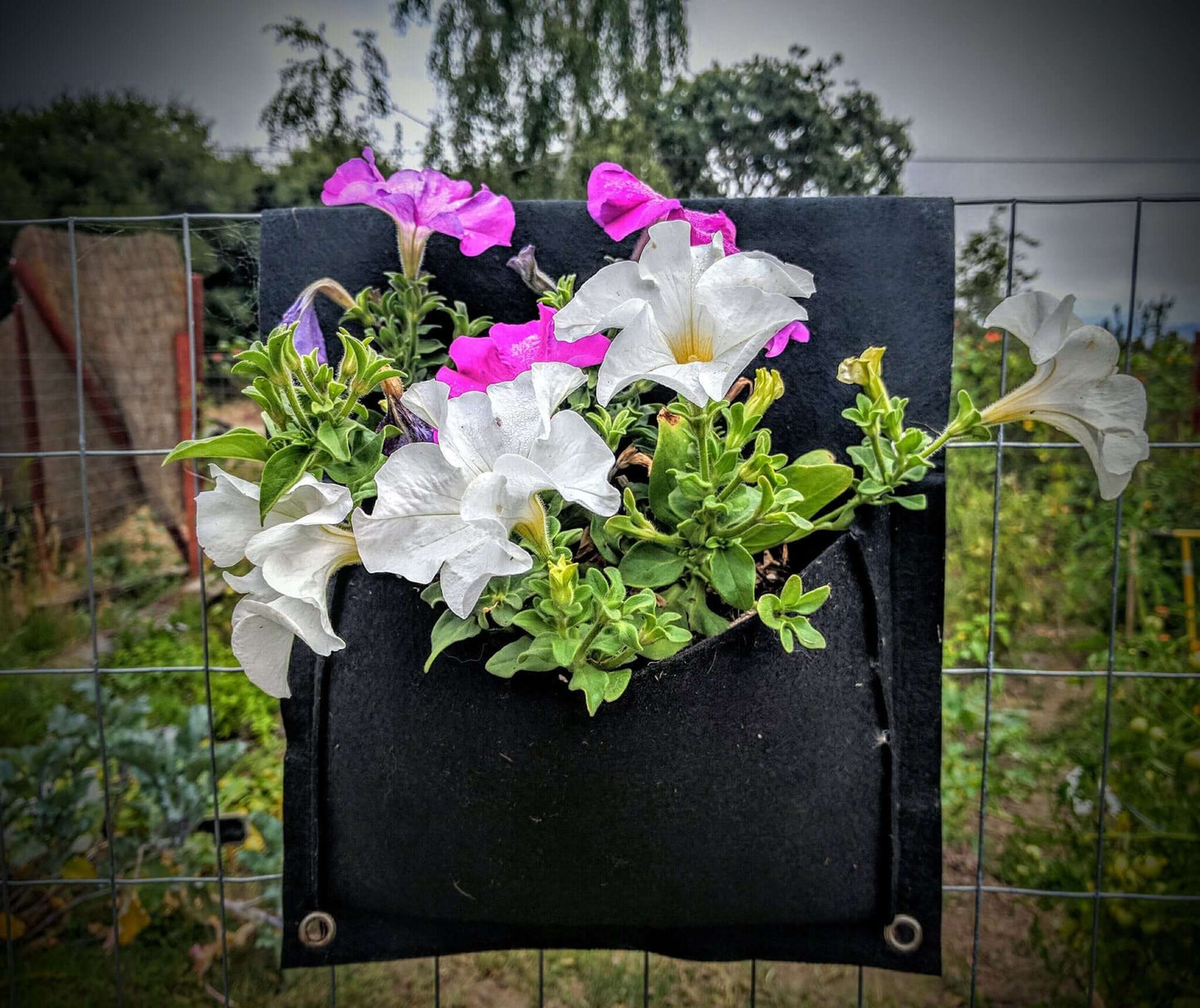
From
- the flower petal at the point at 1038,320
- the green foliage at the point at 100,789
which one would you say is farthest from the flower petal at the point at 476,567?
the green foliage at the point at 100,789

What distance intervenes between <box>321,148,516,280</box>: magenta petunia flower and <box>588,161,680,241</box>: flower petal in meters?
0.08

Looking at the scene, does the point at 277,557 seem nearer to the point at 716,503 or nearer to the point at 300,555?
the point at 300,555

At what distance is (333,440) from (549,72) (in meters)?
3.86

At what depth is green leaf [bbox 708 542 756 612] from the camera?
1.37 feet

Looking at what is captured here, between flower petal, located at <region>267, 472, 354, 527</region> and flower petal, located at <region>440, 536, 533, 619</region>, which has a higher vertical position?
flower petal, located at <region>267, 472, 354, 527</region>

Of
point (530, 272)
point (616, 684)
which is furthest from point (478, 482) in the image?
point (530, 272)

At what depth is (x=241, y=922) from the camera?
144 cm

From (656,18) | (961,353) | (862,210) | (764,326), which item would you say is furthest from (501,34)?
(764,326)

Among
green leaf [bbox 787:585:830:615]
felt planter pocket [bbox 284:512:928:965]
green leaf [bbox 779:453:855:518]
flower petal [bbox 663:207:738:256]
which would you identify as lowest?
felt planter pocket [bbox 284:512:928:965]

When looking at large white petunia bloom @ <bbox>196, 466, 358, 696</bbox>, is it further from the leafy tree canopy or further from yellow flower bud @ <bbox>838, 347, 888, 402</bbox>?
the leafy tree canopy

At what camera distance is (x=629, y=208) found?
49 cm

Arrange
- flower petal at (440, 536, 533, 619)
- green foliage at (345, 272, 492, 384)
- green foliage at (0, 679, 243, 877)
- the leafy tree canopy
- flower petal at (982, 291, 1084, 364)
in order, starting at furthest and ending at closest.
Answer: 1. the leafy tree canopy
2. green foliage at (0, 679, 243, 877)
3. green foliage at (345, 272, 492, 384)
4. flower petal at (982, 291, 1084, 364)
5. flower petal at (440, 536, 533, 619)

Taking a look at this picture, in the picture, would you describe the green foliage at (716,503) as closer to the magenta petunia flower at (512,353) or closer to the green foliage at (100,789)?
the magenta petunia flower at (512,353)

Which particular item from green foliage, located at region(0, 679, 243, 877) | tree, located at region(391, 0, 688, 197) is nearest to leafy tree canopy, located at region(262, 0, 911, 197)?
tree, located at region(391, 0, 688, 197)
